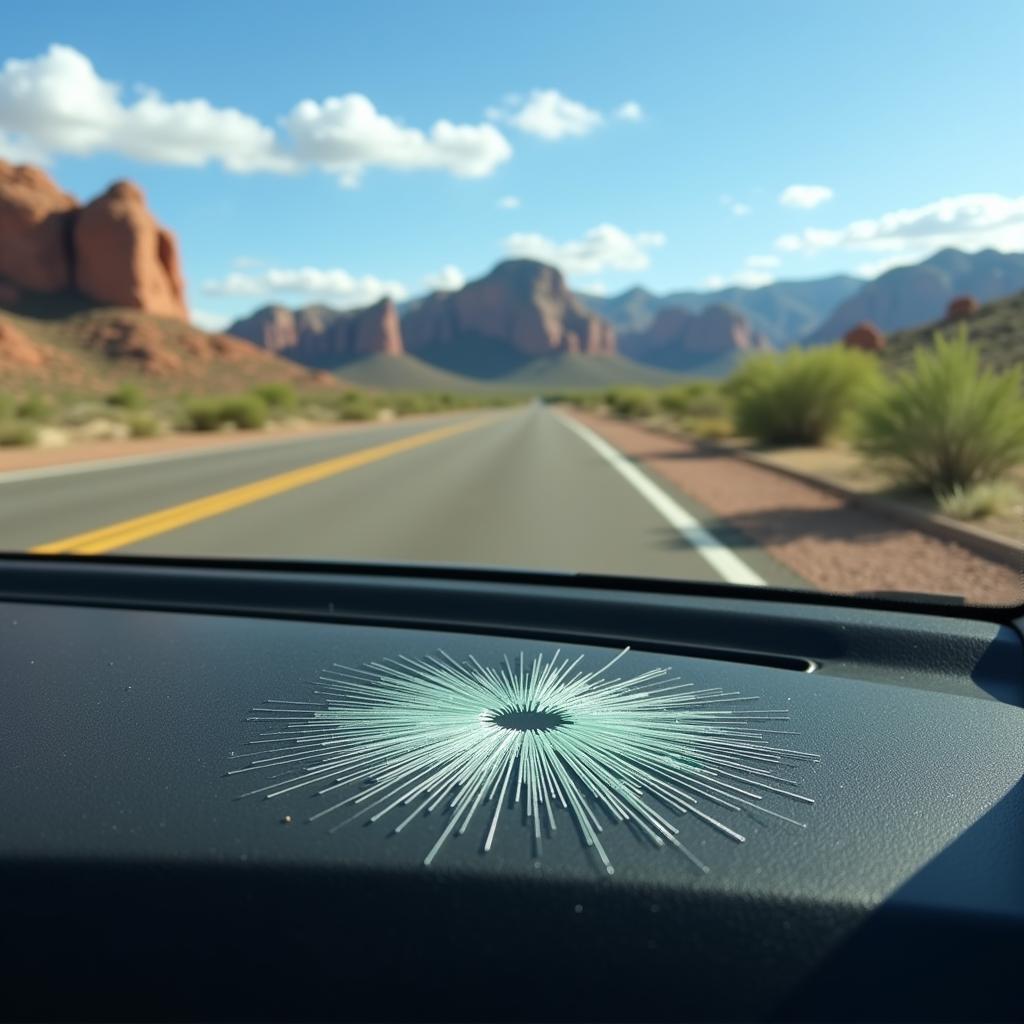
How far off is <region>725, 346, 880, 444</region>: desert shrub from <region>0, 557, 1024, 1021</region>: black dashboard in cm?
2052

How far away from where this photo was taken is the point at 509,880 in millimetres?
1492

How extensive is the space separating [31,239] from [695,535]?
113 metres

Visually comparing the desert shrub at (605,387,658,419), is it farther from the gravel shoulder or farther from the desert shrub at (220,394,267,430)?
the gravel shoulder

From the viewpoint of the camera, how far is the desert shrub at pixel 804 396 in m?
22.1

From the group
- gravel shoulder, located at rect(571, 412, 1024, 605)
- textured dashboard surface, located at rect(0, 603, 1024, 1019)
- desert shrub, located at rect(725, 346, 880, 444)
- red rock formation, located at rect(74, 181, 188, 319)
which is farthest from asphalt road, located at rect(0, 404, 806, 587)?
red rock formation, located at rect(74, 181, 188, 319)

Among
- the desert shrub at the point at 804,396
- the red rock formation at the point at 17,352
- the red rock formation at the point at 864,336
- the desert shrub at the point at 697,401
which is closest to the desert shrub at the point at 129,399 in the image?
the desert shrub at the point at 697,401

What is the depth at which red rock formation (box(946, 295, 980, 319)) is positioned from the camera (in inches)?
2980

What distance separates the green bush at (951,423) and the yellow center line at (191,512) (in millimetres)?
8324

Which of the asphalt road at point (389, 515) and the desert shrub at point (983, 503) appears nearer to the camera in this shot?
the asphalt road at point (389, 515)

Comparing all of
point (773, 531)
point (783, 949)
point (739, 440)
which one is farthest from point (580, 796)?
point (739, 440)

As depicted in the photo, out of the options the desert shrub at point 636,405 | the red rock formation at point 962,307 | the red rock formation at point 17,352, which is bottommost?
the desert shrub at point 636,405

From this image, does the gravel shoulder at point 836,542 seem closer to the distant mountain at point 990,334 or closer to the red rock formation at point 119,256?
the distant mountain at point 990,334

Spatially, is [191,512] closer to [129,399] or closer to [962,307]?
[129,399]

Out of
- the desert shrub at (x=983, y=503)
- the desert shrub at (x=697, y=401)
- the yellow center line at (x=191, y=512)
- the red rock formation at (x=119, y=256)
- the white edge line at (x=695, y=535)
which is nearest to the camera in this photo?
the white edge line at (x=695, y=535)
